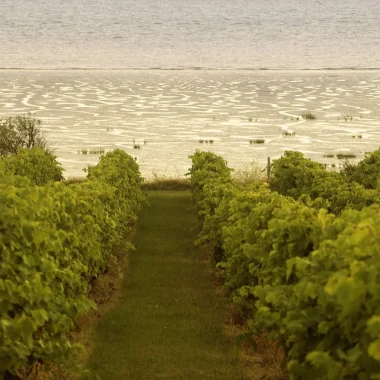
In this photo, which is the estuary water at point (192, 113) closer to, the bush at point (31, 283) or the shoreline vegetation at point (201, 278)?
the shoreline vegetation at point (201, 278)

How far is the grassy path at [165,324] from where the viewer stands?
14.0 metres

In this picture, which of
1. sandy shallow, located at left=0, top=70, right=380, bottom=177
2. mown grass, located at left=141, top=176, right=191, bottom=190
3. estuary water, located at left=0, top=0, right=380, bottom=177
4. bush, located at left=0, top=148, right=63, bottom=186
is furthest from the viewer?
sandy shallow, located at left=0, top=70, right=380, bottom=177

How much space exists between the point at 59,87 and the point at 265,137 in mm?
64086

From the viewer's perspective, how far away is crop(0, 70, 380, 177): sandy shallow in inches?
2746

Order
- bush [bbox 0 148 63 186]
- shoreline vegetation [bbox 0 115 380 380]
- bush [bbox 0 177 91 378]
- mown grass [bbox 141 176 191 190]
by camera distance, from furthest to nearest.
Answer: mown grass [bbox 141 176 191 190] → bush [bbox 0 148 63 186] → bush [bbox 0 177 91 378] → shoreline vegetation [bbox 0 115 380 380]

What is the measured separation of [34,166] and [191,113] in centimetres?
7315

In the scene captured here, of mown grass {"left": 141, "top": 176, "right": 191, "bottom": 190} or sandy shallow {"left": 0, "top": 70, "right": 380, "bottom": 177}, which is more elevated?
sandy shallow {"left": 0, "top": 70, "right": 380, "bottom": 177}

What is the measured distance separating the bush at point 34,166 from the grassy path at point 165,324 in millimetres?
4574

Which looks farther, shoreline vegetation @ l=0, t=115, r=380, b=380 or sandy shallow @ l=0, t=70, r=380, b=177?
sandy shallow @ l=0, t=70, r=380, b=177

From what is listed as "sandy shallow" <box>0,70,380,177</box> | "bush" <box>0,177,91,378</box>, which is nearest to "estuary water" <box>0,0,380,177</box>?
"sandy shallow" <box>0,70,380,177</box>

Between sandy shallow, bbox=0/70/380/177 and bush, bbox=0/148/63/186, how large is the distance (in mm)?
19852

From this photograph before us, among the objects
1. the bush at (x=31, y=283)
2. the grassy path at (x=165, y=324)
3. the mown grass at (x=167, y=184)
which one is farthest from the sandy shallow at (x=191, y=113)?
the bush at (x=31, y=283)

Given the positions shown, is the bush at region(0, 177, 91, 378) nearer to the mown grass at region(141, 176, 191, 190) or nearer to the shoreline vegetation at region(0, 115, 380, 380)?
the shoreline vegetation at region(0, 115, 380, 380)

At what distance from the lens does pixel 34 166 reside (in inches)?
1159
